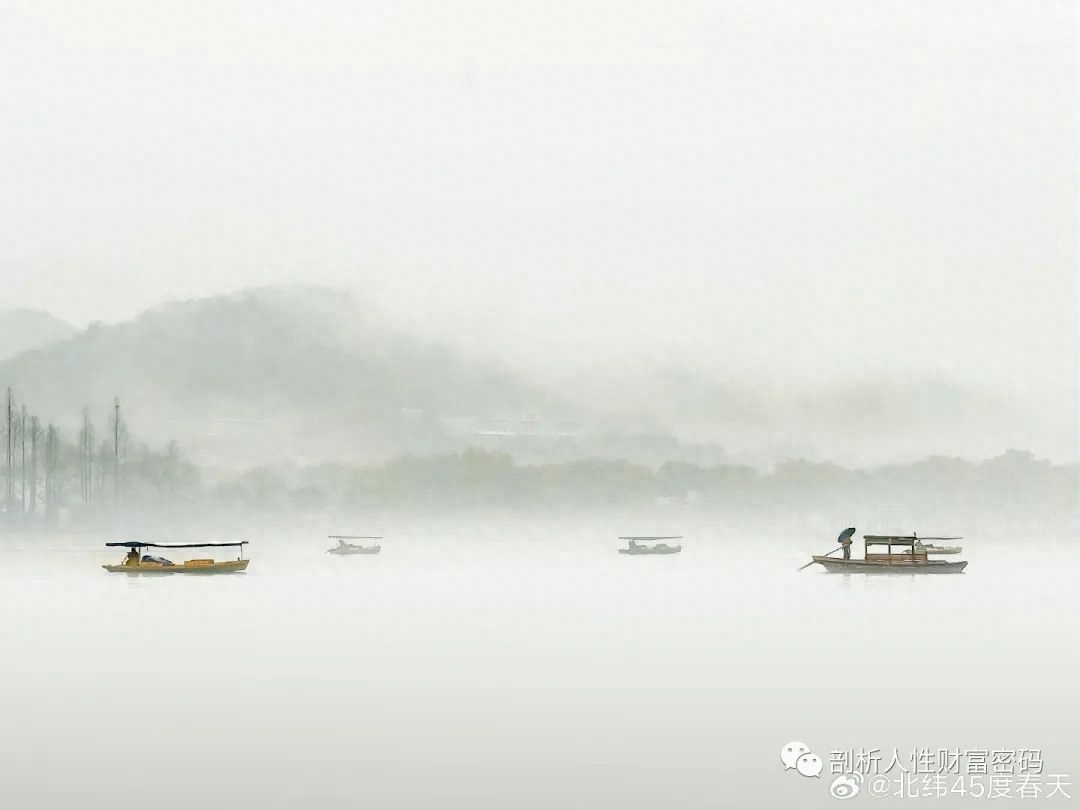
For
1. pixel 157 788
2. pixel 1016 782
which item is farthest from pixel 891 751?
pixel 157 788

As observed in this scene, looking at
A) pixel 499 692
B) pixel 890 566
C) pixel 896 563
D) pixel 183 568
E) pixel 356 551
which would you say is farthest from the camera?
pixel 356 551

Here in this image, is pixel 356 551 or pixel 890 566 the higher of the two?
pixel 356 551

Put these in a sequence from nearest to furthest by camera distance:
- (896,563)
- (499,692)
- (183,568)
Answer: (499,692) → (183,568) → (896,563)

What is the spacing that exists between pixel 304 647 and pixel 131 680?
27.7 ft

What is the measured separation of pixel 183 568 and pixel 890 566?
45.0m

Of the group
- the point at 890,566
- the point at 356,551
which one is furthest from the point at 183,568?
the point at 890,566

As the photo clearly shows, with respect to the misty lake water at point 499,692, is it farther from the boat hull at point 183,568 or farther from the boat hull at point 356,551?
the boat hull at point 356,551

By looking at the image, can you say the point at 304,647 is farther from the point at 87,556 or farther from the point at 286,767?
the point at 87,556

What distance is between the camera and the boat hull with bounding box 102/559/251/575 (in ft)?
264

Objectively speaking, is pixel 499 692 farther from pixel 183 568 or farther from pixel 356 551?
pixel 356 551

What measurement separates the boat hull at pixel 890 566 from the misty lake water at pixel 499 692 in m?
13.7

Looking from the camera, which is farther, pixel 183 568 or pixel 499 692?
pixel 183 568

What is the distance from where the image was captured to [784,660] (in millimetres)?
40188

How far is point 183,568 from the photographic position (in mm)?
80562
